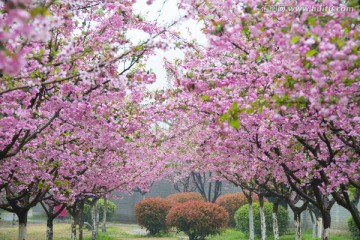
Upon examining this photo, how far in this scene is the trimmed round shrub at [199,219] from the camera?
18984 mm

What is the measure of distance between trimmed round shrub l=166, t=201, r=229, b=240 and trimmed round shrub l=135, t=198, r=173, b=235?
325cm

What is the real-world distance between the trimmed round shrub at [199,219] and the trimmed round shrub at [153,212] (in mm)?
3249

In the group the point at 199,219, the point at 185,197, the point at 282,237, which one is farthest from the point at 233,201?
the point at 199,219

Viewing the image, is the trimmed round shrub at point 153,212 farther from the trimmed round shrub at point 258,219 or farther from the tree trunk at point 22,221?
the tree trunk at point 22,221

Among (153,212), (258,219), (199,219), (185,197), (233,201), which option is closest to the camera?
(199,219)

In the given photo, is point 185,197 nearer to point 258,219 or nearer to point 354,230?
point 258,219

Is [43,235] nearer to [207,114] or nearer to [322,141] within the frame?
[207,114]

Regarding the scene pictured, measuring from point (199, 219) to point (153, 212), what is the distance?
15.1ft

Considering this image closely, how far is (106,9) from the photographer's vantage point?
296 inches

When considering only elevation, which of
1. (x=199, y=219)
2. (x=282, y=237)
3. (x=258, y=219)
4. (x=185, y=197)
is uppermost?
(x=185, y=197)

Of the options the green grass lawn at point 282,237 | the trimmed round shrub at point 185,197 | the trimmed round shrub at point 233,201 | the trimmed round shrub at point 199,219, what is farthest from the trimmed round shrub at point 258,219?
the trimmed round shrub at point 185,197

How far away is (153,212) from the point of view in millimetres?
22734

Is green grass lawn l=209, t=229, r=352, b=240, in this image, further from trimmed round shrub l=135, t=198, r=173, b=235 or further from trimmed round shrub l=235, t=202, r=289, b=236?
trimmed round shrub l=135, t=198, r=173, b=235

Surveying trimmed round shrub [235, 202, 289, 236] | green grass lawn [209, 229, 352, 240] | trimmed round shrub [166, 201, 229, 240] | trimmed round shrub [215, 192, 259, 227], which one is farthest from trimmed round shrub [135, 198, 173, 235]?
trimmed round shrub [215, 192, 259, 227]
